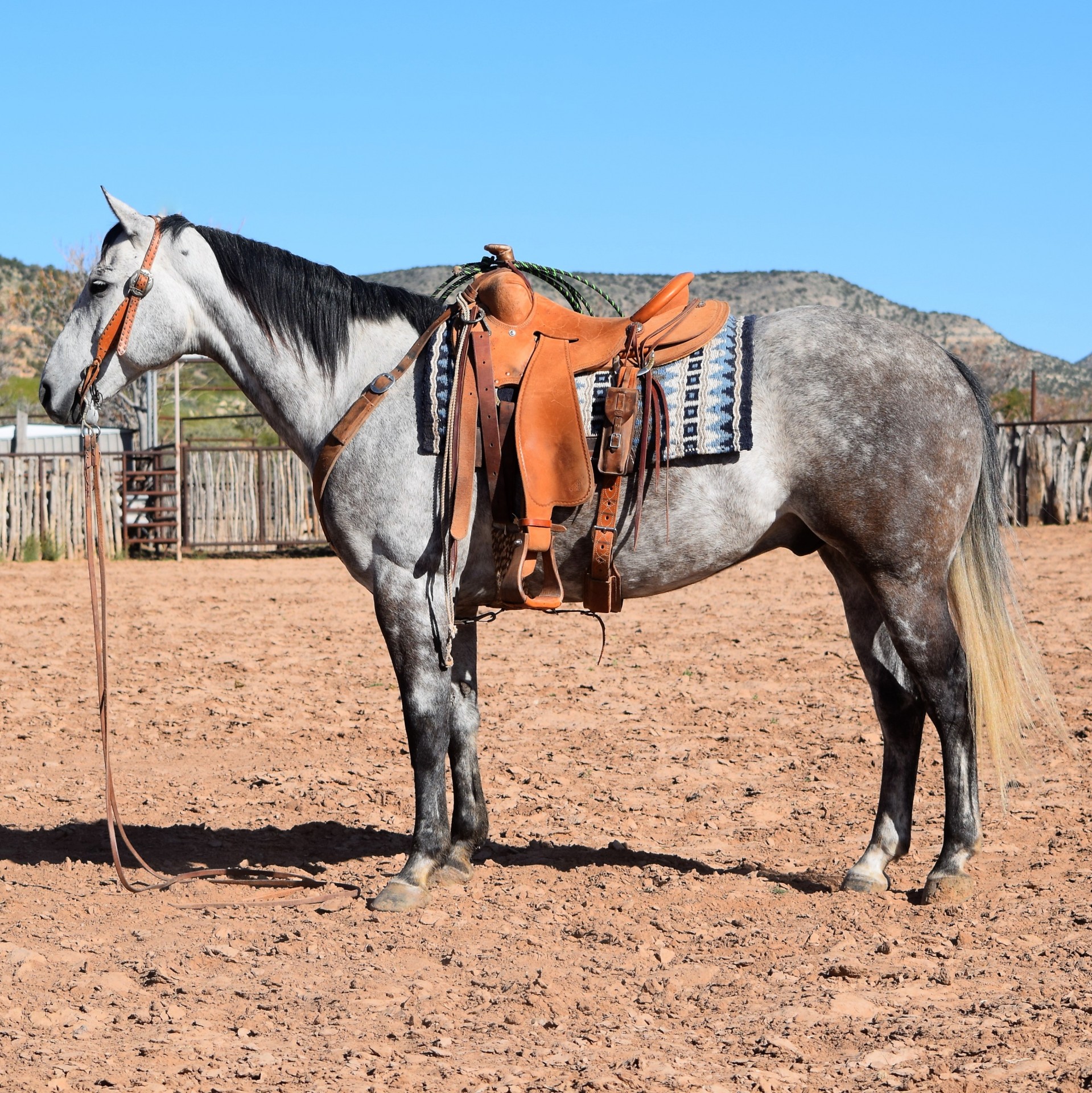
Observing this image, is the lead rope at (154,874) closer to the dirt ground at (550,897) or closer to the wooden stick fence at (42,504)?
the dirt ground at (550,897)

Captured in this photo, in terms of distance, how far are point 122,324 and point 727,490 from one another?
214 cm

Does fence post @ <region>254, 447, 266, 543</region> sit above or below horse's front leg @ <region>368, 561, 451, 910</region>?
above

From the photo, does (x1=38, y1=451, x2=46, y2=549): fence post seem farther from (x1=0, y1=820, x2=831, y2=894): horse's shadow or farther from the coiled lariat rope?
the coiled lariat rope

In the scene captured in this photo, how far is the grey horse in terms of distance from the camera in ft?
12.8

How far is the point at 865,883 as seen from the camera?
4043mm

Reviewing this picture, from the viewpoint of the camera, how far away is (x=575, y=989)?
318 cm

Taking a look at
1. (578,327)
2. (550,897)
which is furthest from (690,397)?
(550,897)

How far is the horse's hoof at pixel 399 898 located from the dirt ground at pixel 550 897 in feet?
0.34

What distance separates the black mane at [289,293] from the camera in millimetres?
4086

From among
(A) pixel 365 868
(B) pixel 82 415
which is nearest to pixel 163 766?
(A) pixel 365 868

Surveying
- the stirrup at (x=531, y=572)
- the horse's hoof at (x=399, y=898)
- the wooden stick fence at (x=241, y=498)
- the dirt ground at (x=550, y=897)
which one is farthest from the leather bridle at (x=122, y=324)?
the wooden stick fence at (x=241, y=498)

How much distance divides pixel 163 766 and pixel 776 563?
34.0 feet

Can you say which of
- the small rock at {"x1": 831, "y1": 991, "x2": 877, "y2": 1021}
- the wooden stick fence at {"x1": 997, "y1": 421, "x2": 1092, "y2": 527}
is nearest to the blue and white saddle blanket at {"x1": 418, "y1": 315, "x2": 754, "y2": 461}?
the small rock at {"x1": 831, "y1": 991, "x2": 877, "y2": 1021}

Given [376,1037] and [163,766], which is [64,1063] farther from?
[163,766]
